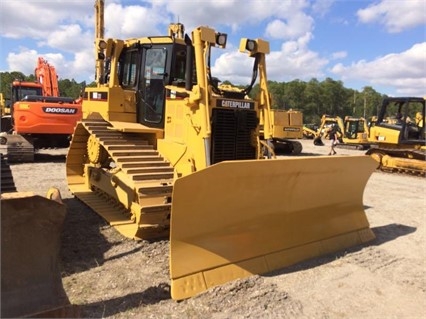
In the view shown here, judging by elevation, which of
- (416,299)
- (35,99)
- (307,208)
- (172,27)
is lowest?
(416,299)

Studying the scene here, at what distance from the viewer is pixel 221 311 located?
12.0ft

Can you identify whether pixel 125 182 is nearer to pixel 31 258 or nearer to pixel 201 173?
pixel 201 173

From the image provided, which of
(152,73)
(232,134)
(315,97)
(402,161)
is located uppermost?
(315,97)

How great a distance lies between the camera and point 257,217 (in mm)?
4633

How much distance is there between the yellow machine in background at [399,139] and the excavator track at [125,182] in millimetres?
9667

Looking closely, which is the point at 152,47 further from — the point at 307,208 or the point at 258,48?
the point at 307,208

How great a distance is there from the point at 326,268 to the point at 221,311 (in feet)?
5.27

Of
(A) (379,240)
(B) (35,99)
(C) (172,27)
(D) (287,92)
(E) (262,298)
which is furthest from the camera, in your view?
(D) (287,92)

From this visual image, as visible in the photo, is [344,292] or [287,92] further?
[287,92]

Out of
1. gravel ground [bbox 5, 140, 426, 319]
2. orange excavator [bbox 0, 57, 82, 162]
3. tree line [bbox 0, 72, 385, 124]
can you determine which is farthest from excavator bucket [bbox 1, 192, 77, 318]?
tree line [bbox 0, 72, 385, 124]

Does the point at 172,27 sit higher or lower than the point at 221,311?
higher

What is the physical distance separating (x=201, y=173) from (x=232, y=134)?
1.86 metres

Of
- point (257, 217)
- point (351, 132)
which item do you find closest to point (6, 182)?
point (257, 217)

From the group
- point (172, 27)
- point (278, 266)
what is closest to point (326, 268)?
point (278, 266)
